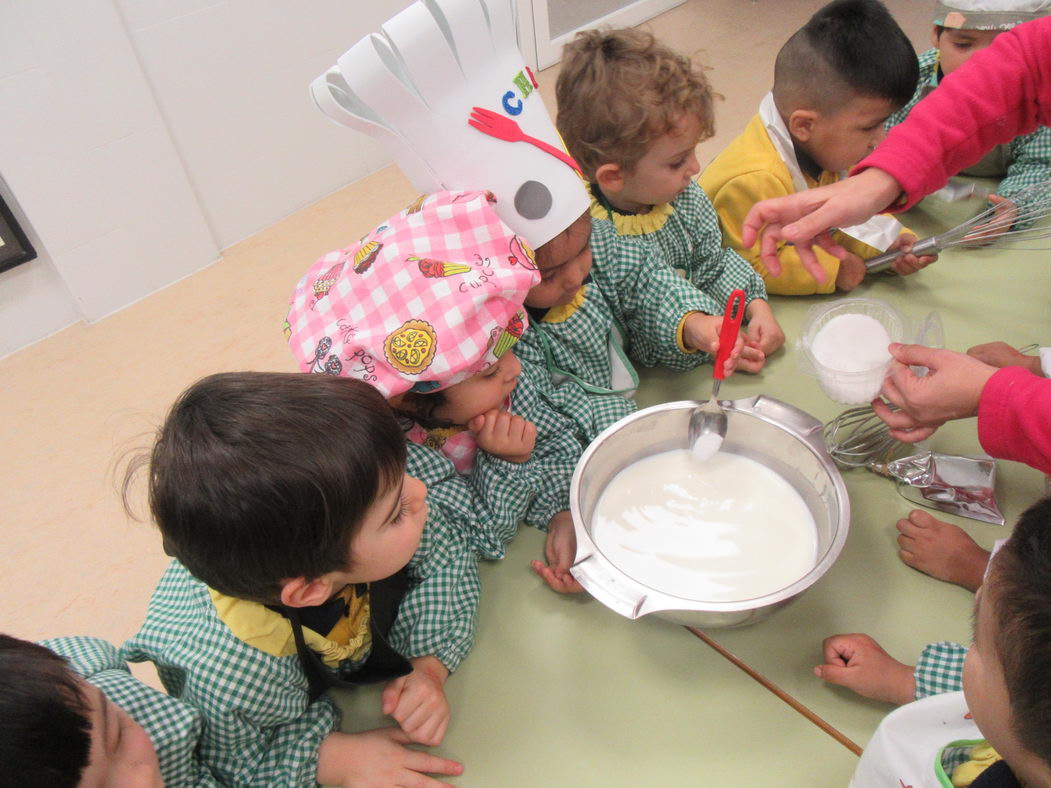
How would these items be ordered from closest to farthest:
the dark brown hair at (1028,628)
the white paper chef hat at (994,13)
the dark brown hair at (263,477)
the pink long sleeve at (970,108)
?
the dark brown hair at (1028,628) < the dark brown hair at (263,477) < the pink long sleeve at (970,108) < the white paper chef hat at (994,13)

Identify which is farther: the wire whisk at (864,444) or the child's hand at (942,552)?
the wire whisk at (864,444)

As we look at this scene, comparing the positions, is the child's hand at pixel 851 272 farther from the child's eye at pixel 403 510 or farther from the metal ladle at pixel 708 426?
the child's eye at pixel 403 510

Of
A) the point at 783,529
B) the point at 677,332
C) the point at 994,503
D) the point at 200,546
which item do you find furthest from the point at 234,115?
the point at 994,503

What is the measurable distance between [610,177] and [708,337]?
0.26 m

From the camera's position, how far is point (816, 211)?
0.81m

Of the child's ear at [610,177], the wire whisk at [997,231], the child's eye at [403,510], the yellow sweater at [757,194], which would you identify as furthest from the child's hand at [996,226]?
the child's eye at [403,510]

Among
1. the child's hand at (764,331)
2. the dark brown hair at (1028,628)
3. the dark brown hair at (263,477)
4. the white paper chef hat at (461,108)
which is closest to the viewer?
the dark brown hair at (1028,628)

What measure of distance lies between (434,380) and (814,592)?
421mm

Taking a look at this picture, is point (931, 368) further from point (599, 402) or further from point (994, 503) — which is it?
point (599, 402)

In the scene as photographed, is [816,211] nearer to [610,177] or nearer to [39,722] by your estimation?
[610,177]

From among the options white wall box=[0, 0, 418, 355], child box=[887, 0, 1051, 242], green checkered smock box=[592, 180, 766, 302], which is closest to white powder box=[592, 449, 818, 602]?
green checkered smock box=[592, 180, 766, 302]

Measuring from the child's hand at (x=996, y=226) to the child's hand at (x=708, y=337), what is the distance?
375mm

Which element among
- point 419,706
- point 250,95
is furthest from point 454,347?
point 250,95

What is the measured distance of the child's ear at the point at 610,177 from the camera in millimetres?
933
